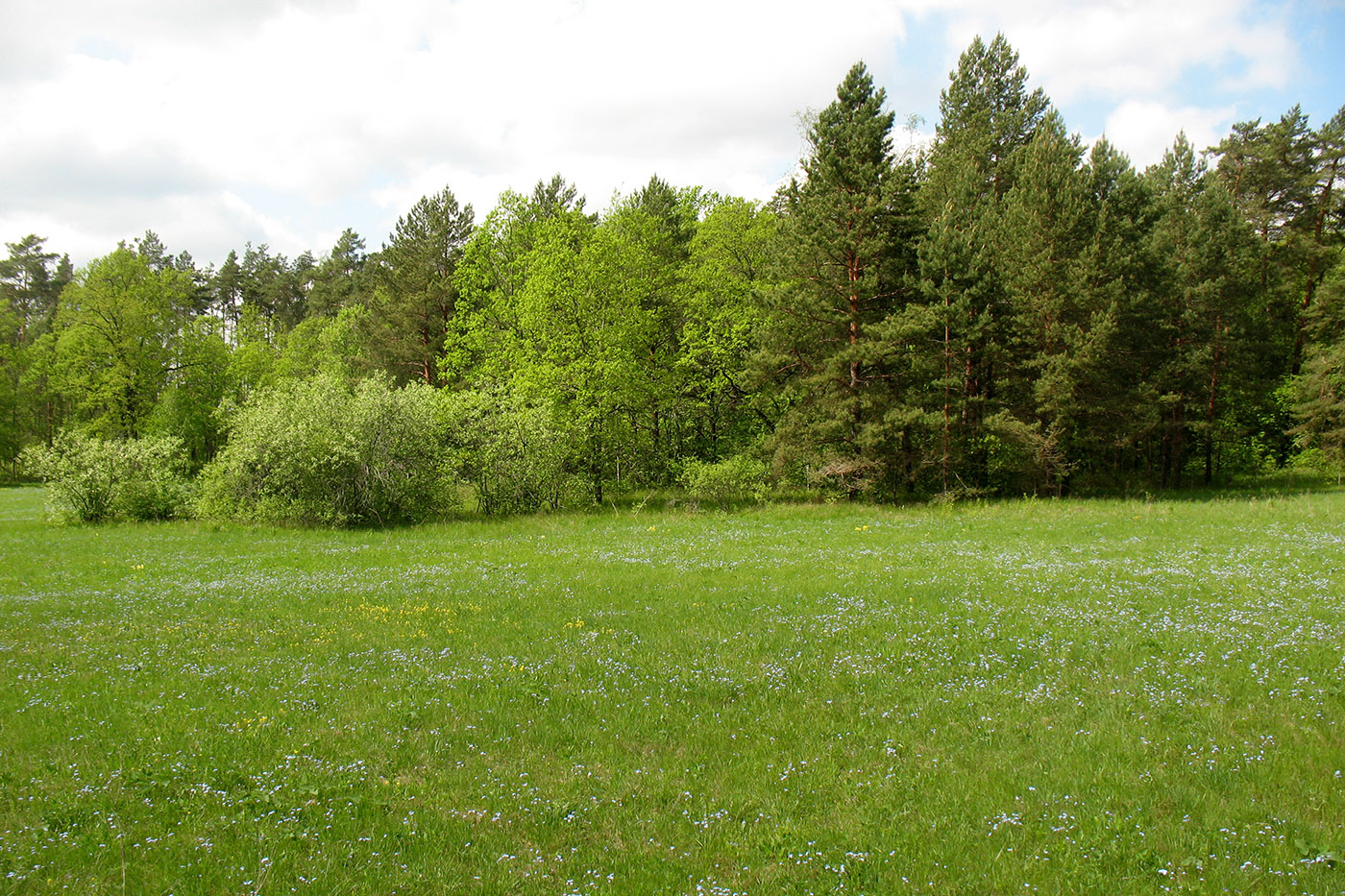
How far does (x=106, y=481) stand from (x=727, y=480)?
27.2 m

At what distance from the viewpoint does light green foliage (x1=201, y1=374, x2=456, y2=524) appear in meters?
27.5

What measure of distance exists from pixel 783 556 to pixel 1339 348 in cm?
3789

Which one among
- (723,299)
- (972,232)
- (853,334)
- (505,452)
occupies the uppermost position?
(972,232)

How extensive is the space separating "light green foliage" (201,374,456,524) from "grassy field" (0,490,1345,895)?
12004mm

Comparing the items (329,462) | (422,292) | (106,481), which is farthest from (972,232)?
(106,481)

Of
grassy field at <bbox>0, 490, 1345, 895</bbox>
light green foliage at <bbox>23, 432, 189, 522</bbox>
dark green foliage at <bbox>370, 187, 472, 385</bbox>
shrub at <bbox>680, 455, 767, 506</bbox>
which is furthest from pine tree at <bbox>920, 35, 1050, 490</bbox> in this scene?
light green foliage at <bbox>23, 432, 189, 522</bbox>

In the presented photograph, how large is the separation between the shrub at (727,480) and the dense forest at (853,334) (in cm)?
24

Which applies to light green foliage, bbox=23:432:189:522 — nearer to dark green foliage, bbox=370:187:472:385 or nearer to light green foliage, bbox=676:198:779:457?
dark green foliage, bbox=370:187:472:385

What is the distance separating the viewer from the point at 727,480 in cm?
3275

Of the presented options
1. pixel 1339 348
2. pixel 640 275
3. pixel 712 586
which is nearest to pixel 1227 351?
pixel 1339 348

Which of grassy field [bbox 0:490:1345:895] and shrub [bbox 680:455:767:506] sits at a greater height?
shrub [bbox 680:455:767:506]

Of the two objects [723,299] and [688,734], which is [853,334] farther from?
[688,734]

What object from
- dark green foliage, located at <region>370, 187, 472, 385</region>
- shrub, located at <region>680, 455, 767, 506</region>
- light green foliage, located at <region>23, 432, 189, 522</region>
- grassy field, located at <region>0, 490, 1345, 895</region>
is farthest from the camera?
dark green foliage, located at <region>370, 187, 472, 385</region>

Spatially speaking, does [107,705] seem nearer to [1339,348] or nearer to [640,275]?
[640,275]
